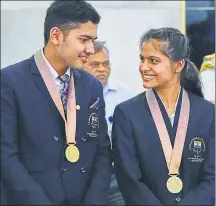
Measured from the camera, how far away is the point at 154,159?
259cm

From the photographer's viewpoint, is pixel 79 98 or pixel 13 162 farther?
pixel 79 98

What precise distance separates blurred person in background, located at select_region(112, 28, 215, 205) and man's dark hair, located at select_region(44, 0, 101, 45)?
33 cm

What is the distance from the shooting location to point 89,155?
8.51ft

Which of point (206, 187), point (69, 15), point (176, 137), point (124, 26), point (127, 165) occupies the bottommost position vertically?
point (206, 187)

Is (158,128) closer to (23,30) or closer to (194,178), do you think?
(194,178)

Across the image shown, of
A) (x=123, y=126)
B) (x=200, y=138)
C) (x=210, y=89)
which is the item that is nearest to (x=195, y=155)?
(x=200, y=138)

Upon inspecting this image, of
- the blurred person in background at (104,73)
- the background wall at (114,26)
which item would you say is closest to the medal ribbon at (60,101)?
the blurred person in background at (104,73)

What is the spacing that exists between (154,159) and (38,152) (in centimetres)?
52

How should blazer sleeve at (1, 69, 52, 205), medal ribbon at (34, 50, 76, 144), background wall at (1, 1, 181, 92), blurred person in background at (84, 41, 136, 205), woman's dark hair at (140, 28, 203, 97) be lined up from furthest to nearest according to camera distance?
background wall at (1, 1, 181, 92)
blurred person in background at (84, 41, 136, 205)
woman's dark hair at (140, 28, 203, 97)
medal ribbon at (34, 50, 76, 144)
blazer sleeve at (1, 69, 52, 205)

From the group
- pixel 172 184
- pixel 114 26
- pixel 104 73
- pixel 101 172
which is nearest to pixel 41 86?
pixel 101 172

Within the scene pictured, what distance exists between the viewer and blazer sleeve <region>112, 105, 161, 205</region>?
2541 mm

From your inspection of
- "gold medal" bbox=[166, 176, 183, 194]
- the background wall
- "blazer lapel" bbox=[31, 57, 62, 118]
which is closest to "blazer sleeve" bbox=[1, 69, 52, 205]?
"blazer lapel" bbox=[31, 57, 62, 118]

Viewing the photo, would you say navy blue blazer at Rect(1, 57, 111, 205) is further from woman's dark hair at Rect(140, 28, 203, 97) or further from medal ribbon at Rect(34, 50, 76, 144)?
woman's dark hair at Rect(140, 28, 203, 97)

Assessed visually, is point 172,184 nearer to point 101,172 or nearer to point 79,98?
point 101,172
